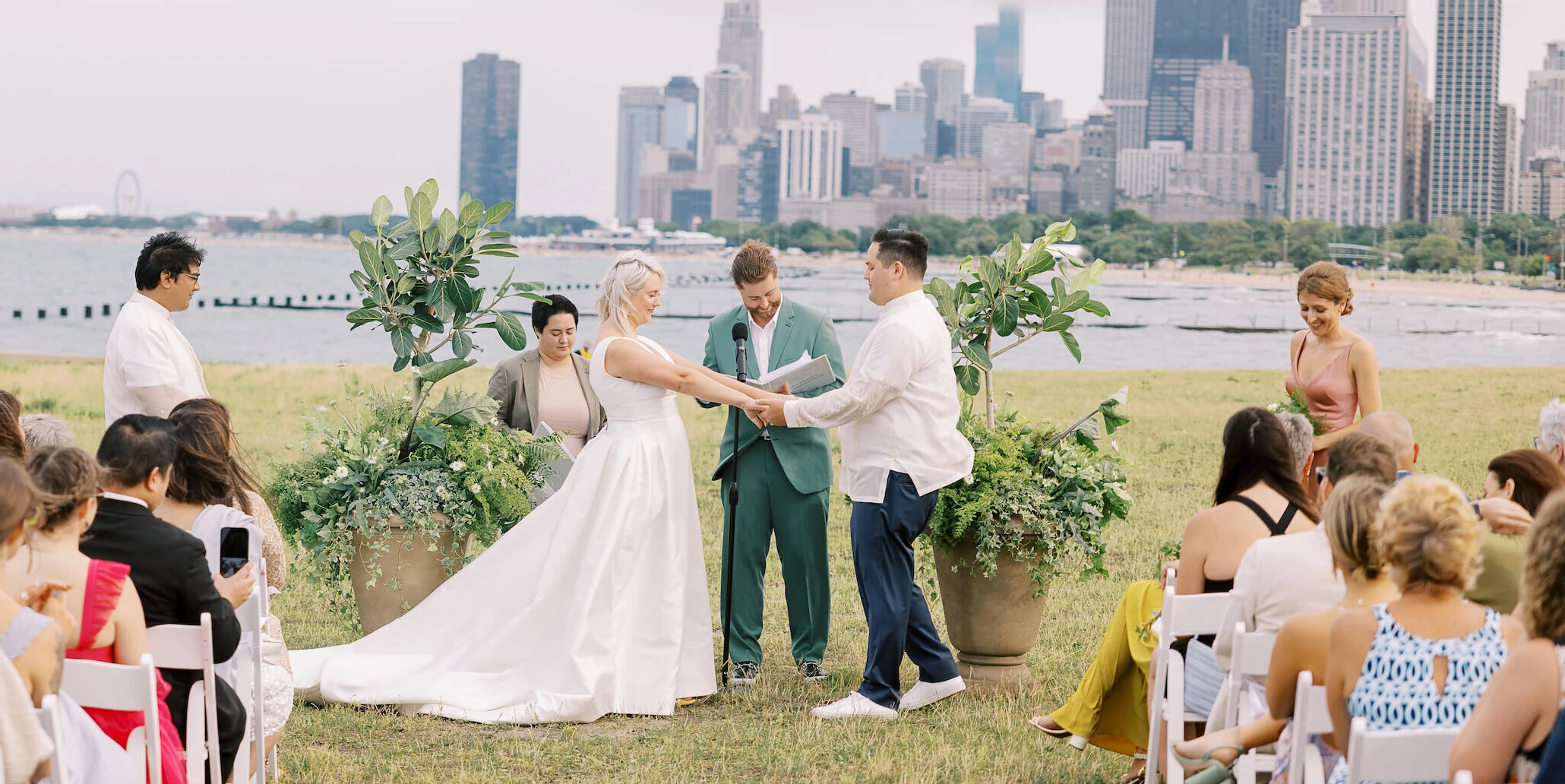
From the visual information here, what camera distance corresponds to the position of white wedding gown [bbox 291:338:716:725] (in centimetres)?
629

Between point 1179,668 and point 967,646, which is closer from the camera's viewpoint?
point 1179,668

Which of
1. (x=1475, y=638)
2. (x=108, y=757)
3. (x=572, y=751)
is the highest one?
(x=1475, y=638)

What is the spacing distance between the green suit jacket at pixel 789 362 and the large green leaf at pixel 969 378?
0.59m

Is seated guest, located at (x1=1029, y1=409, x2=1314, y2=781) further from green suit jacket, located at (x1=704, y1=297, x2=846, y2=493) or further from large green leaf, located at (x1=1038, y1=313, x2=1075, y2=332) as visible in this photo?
green suit jacket, located at (x1=704, y1=297, x2=846, y2=493)

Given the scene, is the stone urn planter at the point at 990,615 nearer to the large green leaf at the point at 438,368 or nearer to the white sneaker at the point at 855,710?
the white sneaker at the point at 855,710

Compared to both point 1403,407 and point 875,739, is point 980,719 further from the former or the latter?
point 1403,407

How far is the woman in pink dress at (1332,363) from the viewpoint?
6.48 metres

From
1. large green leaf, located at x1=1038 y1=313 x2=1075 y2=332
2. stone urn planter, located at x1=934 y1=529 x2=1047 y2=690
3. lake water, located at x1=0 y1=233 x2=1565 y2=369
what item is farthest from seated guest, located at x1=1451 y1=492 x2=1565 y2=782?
lake water, located at x1=0 y1=233 x2=1565 y2=369

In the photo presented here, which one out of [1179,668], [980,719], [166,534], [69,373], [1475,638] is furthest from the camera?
[69,373]

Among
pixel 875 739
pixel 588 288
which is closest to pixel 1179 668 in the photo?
pixel 875 739

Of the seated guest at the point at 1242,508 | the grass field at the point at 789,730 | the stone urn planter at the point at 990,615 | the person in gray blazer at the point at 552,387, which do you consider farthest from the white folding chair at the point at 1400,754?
the person in gray blazer at the point at 552,387

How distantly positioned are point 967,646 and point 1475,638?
11.9 ft

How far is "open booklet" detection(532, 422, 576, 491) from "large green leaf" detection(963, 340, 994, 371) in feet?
6.67

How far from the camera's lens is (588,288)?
103 metres
